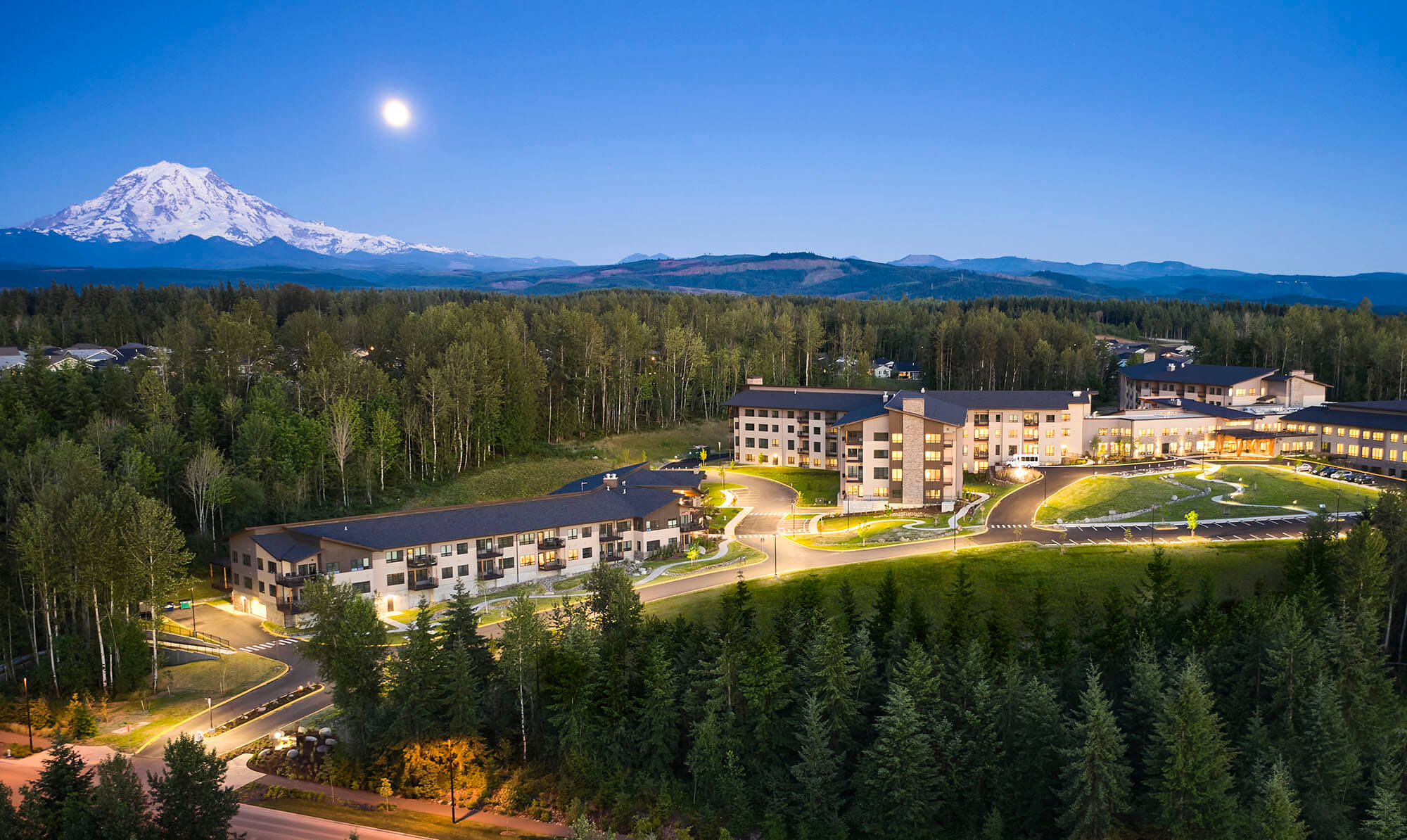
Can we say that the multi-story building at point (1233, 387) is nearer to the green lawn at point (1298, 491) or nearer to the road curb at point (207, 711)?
the green lawn at point (1298, 491)

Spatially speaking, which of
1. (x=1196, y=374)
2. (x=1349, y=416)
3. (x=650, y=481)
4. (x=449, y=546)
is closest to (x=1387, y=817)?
(x=449, y=546)

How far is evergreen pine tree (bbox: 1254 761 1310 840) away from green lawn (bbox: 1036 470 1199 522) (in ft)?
98.7

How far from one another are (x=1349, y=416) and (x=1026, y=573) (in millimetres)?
45225

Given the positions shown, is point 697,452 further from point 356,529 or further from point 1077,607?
point 1077,607

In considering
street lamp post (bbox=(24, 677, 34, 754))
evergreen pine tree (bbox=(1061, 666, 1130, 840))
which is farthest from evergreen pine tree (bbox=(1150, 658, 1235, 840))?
street lamp post (bbox=(24, 677, 34, 754))

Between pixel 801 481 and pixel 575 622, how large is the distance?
40.0m

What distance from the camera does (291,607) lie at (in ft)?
154

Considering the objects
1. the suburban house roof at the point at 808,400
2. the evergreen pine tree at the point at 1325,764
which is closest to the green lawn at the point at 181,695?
the evergreen pine tree at the point at 1325,764

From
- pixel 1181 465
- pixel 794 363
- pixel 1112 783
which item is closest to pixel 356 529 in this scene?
pixel 1112 783

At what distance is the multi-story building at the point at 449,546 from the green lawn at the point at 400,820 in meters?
15.7

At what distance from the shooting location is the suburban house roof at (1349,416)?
68.8 metres

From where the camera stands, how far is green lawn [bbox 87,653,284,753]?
120ft

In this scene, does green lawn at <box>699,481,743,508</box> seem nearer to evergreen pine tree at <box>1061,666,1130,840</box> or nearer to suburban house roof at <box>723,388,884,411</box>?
suburban house roof at <box>723,388,884,411</box>

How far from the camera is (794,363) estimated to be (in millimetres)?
116438
